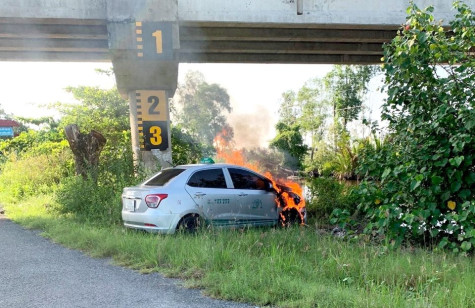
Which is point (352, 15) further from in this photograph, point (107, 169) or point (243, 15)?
point (107, 169)

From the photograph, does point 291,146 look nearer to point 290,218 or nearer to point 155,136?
point 155,136

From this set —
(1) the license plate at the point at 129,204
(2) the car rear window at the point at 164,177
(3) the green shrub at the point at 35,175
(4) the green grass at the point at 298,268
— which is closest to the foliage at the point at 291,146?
(3) the green shrub at the point at 35,175

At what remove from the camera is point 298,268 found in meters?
4.94

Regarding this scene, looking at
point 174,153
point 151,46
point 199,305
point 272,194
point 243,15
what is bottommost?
point 199,305

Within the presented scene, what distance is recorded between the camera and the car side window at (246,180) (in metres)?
8.42

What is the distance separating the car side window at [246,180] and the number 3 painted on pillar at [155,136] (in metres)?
4.24

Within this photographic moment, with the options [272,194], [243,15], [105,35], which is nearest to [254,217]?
[272,194]

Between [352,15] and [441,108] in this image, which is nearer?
[441,108]

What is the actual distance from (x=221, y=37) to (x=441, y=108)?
26.6 feet

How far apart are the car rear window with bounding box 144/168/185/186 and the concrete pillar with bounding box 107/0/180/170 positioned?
10.3ft

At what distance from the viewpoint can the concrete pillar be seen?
35.4 feet

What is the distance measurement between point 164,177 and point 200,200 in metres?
0.90

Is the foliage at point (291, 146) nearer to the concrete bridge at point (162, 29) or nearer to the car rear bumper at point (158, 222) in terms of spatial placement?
the concrete bridge at point (162, 29)

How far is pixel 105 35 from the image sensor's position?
40.3ft
